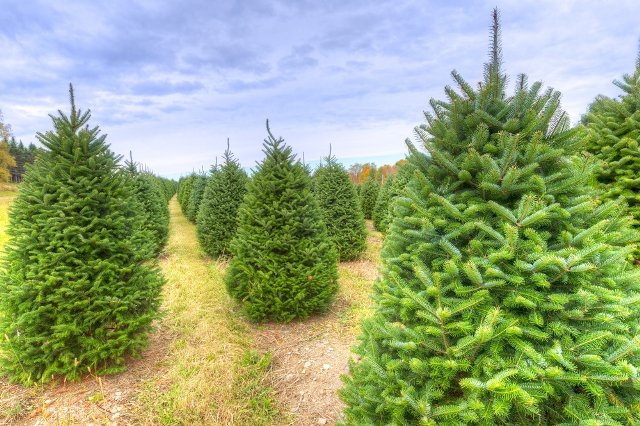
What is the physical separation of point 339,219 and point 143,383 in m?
6.33

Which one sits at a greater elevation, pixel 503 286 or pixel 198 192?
pixel 198 192

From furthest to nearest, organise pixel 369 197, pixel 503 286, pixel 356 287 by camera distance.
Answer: pixel 369 197
pixel 356 287
pixel 503 286

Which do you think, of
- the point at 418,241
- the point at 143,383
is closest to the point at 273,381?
the point at 143,383

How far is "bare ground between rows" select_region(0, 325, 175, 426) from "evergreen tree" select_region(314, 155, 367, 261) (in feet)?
19.3

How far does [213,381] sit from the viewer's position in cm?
382

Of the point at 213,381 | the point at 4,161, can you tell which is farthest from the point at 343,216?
the point at 4,161

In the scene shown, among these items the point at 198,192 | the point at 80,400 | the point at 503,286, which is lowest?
the point at 80,400

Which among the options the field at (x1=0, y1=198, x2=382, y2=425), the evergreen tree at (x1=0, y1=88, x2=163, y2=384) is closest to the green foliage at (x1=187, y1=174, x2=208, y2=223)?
the field at (x1=0, y1=198, x2=382, y2=425)

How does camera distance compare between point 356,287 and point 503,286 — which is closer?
point 503,286

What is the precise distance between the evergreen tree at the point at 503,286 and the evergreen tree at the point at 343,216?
710cm

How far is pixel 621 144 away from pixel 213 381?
562 centimetres

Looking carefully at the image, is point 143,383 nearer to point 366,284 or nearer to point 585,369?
point 585,369

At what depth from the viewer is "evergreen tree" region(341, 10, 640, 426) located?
60.9 inches

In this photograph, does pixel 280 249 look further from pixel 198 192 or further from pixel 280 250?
pixel 198 192
